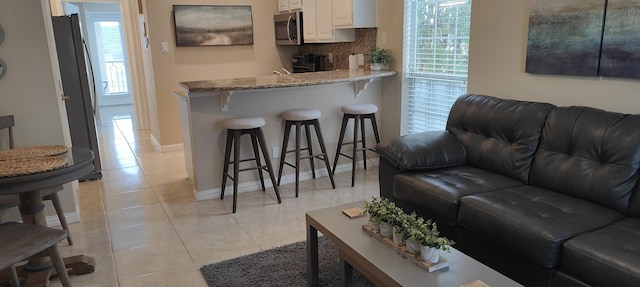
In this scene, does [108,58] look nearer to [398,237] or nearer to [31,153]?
[31,153]

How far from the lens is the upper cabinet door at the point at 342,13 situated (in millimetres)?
4238

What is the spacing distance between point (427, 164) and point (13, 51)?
2838 millimetres

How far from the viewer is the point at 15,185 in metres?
1.92

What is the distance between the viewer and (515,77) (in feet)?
9.86

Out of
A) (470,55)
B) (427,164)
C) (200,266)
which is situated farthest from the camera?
(470,55)

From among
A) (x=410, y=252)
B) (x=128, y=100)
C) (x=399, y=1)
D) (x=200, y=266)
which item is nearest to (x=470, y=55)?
(x=399, y=1)

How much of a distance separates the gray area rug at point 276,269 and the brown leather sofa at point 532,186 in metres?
0.62

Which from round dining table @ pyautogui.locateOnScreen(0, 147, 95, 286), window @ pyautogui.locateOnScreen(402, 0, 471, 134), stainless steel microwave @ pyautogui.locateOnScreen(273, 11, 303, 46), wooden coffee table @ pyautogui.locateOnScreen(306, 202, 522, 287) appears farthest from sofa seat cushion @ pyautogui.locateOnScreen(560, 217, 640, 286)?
stainless steel microwave @ pyautogui.locateOnScreen(273, 11, 303, 46)

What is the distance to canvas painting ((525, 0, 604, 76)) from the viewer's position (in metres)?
2.46

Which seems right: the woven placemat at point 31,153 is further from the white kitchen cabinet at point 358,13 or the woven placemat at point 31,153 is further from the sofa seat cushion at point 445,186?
the white kitchen cabinet at point 358,13

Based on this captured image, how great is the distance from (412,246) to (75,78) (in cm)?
359

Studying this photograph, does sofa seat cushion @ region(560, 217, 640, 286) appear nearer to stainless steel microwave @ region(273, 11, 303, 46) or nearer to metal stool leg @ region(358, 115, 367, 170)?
metal stool leg @ region(358, 115, 367, 170)

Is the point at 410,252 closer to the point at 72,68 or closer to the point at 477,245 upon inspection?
the point at 477,245

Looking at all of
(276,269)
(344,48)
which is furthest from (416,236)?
(344,48)
